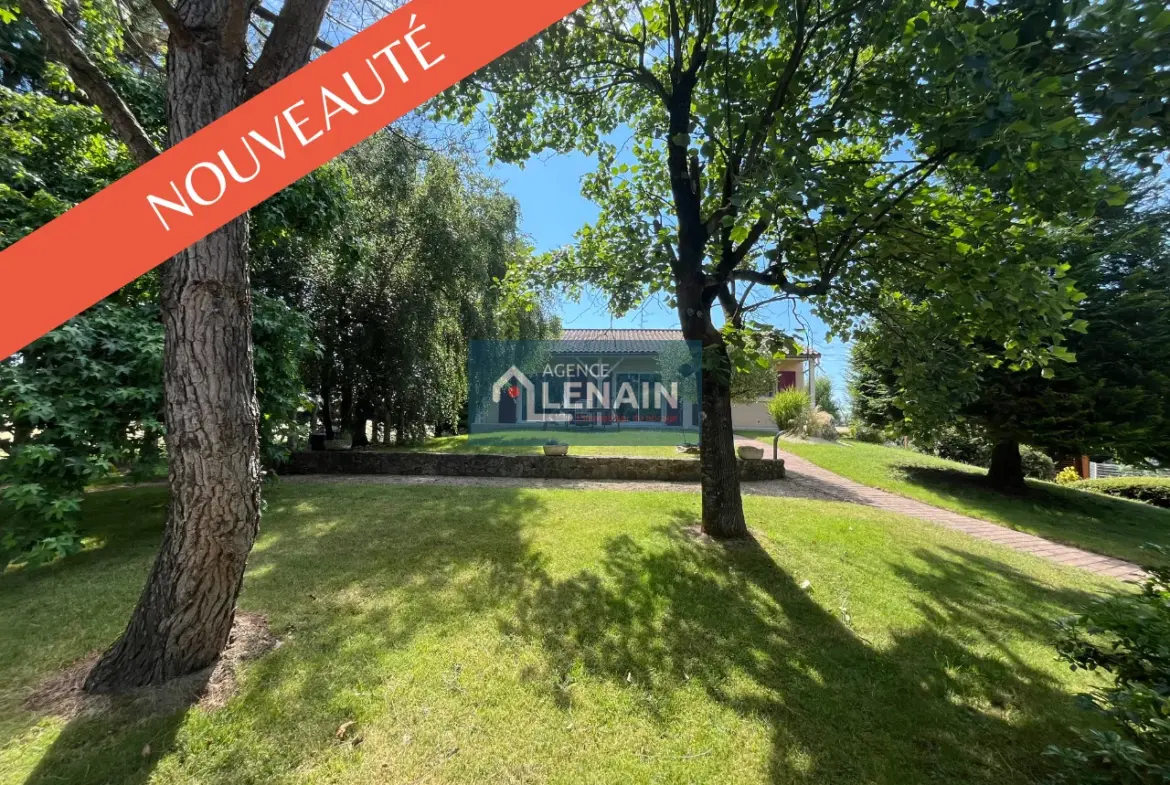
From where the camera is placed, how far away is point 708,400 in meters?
4.93

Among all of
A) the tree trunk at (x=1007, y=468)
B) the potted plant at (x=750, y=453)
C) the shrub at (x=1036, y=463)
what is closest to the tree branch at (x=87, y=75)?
the potted plant at (x=750, y=453)

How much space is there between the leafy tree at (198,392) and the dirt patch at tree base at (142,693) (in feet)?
0.25

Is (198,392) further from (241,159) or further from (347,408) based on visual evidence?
(347,408)

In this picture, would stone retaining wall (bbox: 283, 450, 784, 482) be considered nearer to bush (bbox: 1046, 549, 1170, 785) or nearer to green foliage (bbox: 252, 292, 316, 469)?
green foliage (bbox: 252, 292, 316, 469)

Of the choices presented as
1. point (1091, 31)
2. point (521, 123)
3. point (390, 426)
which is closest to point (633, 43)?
point (521, 123)

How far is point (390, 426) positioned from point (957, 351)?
1139cm

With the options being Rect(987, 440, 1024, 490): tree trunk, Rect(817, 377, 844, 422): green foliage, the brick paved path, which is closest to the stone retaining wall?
the brick paved path

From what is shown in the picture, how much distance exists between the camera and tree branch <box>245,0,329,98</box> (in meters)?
2.58

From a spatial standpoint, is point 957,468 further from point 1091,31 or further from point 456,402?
point 456,402

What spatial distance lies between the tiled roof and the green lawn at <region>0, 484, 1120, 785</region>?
11738 mm

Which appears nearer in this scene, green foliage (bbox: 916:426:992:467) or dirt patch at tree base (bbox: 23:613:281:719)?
dirt patch at tree base (bbox: 23:613:281:719)

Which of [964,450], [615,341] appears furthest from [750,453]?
[964,450]

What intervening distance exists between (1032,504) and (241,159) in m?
13.3

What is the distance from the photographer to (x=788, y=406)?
1603 centimetres
